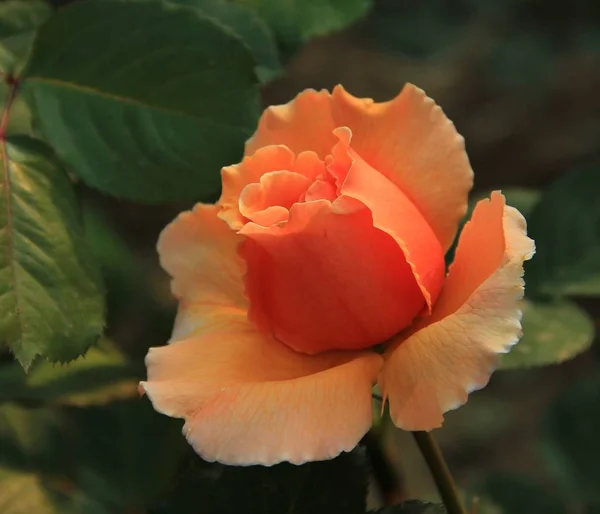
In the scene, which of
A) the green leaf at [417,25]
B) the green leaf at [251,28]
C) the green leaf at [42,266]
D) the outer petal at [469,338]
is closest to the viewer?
the outer petal at [469,338]

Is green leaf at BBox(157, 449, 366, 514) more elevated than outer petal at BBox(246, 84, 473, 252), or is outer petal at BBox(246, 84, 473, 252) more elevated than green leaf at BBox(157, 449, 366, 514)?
outer petal at BBox(246, 84, 473, 252)

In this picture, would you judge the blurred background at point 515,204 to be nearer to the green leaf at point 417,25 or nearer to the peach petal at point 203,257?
the green leaf at point 417,25

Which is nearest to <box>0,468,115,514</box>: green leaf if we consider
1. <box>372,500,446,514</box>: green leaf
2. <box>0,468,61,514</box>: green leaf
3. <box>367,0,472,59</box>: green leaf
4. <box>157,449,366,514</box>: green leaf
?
<box>0,468,61,514</box>: green leaf

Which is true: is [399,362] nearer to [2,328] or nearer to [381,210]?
[381,210]

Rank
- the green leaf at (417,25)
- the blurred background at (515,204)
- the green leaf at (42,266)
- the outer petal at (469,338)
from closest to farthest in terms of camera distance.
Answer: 1. the outer petal at (469,338)
2. the green leaf at (42,266)
3. the blurred background at (515,204)
4. the green leaf at (417,25)

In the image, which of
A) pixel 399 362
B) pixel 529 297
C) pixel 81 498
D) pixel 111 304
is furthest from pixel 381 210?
pixel 111 304

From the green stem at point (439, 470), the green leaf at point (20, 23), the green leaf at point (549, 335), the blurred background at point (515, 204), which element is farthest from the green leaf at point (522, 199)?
the green leaf at point (20, 23)

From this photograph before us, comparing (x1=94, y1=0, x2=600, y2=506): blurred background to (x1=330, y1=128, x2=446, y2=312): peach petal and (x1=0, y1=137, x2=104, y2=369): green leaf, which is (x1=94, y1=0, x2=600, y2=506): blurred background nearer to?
(x1=0, y1=137, x2=104, y2=369): green leaf
